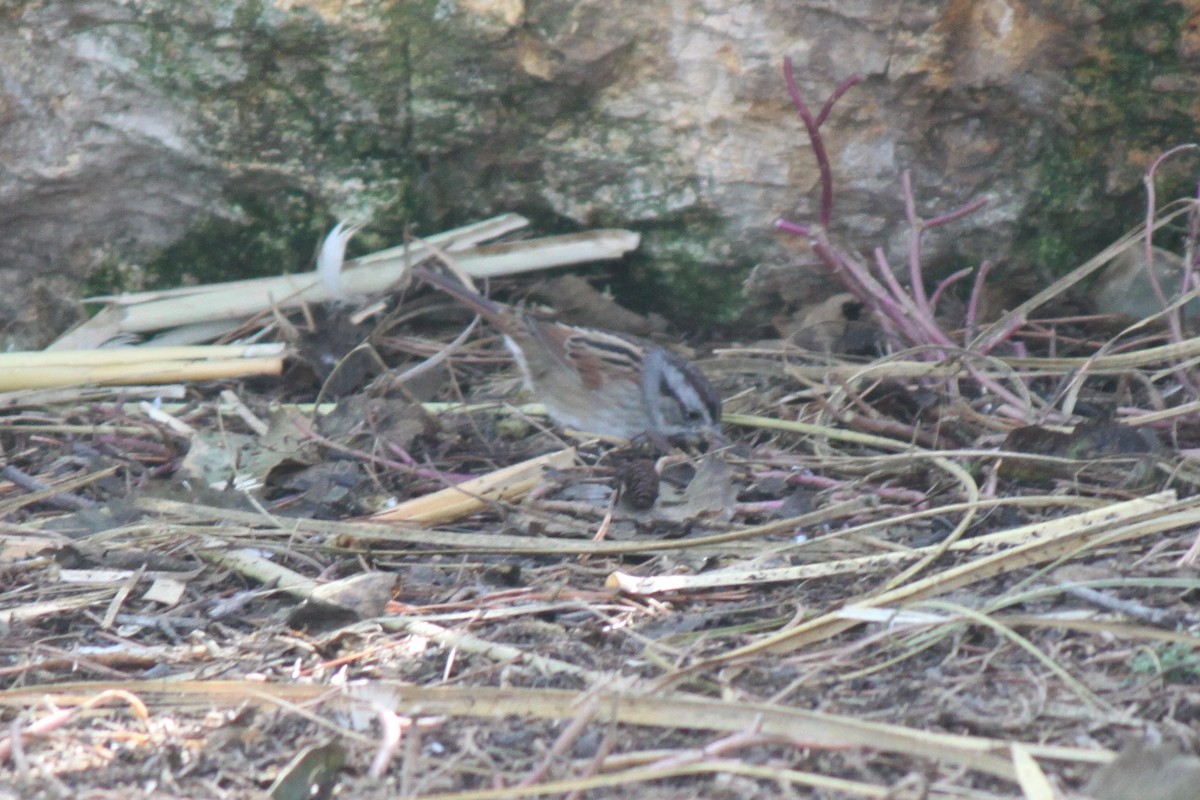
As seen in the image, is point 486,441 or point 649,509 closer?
point 649,509

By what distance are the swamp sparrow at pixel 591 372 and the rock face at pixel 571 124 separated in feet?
1.27

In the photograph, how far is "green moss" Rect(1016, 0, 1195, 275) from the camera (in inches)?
181

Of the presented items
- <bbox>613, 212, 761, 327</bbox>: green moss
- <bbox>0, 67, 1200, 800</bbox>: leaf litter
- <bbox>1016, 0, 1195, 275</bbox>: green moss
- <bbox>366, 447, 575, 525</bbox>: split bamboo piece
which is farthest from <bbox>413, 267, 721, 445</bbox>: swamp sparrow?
<bbox>1016, 0, 1195, 275</bbox>: green moss

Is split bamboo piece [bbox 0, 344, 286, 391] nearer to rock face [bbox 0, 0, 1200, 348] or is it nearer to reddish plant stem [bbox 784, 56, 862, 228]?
rock face [bbox 0, 0, 1200, 348]

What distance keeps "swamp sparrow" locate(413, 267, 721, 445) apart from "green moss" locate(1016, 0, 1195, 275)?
1.40m

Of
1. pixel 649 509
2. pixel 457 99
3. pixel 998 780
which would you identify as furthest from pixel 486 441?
pixel 998 780

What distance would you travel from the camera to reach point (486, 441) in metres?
4.50

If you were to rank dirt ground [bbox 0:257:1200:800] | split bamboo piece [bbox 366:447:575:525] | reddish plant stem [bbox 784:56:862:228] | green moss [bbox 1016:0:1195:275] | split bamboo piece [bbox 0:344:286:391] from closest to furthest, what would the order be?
dirt ground [bbox 0:257:1200:800] < split bamboo piece [bbox 366:447:575:525] < reddish plant stem [bbox 784:56:862:228] < green moss [bbox 1016:0:1195:275] < split bamboo piece [bbox 0:344:286:391]

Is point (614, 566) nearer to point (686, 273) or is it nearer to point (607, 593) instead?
point (607, 593)

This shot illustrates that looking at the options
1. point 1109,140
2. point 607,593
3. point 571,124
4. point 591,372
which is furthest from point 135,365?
point 1109,140

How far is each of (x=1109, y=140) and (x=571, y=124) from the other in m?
1.84

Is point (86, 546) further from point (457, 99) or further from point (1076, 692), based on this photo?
point (1076, 692)

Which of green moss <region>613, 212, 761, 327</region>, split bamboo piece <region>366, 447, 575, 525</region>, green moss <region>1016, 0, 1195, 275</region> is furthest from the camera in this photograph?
green moss <region>613, 212, 761, 327</region>

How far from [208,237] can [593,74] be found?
4.98 feet
